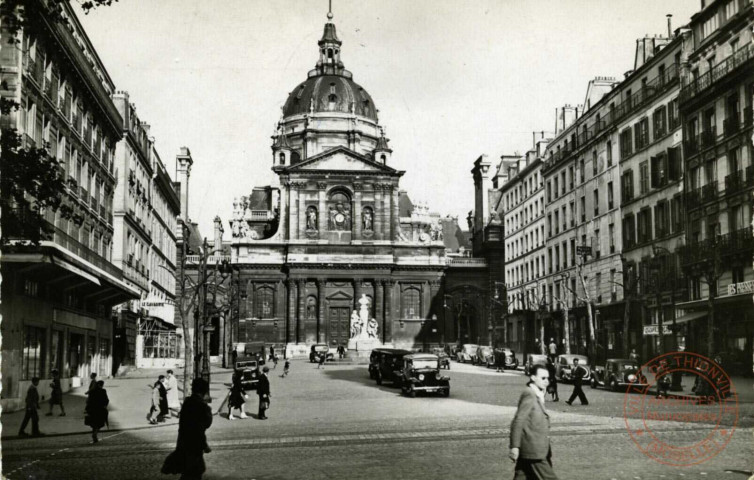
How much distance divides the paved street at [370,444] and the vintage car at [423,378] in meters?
1.69

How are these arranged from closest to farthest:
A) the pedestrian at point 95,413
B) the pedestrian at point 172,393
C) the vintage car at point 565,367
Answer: the pedestrian at point 95,413 < the pedestrian at point 172,393 < the vintage car at point 565,367

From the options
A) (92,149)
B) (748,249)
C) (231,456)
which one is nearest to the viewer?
(231,456)

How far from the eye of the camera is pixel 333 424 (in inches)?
894

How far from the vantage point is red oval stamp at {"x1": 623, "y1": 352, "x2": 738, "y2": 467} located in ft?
51.6

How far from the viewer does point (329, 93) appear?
362 ft

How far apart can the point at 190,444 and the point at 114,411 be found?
19009 millimetres

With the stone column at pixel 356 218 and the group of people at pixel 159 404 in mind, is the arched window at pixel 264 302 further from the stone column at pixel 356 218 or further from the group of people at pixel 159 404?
the group of people at pixel 159 404

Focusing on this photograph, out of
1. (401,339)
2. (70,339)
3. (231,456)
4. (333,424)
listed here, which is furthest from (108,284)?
(401,339)

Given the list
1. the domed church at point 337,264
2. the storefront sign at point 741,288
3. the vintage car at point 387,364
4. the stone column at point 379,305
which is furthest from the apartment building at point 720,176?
the stone column at point 379,305

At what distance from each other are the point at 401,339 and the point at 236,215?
23719 mm

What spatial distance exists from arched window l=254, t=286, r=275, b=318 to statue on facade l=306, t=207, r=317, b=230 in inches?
317

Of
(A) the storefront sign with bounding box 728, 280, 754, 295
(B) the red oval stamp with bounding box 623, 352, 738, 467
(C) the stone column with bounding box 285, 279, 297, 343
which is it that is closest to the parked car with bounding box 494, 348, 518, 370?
(B) the red oval stamp with bounding box 623, 352, 738, 467

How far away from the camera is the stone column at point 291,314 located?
88688 mm

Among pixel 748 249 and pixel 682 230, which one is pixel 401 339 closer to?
pixel 682 230
